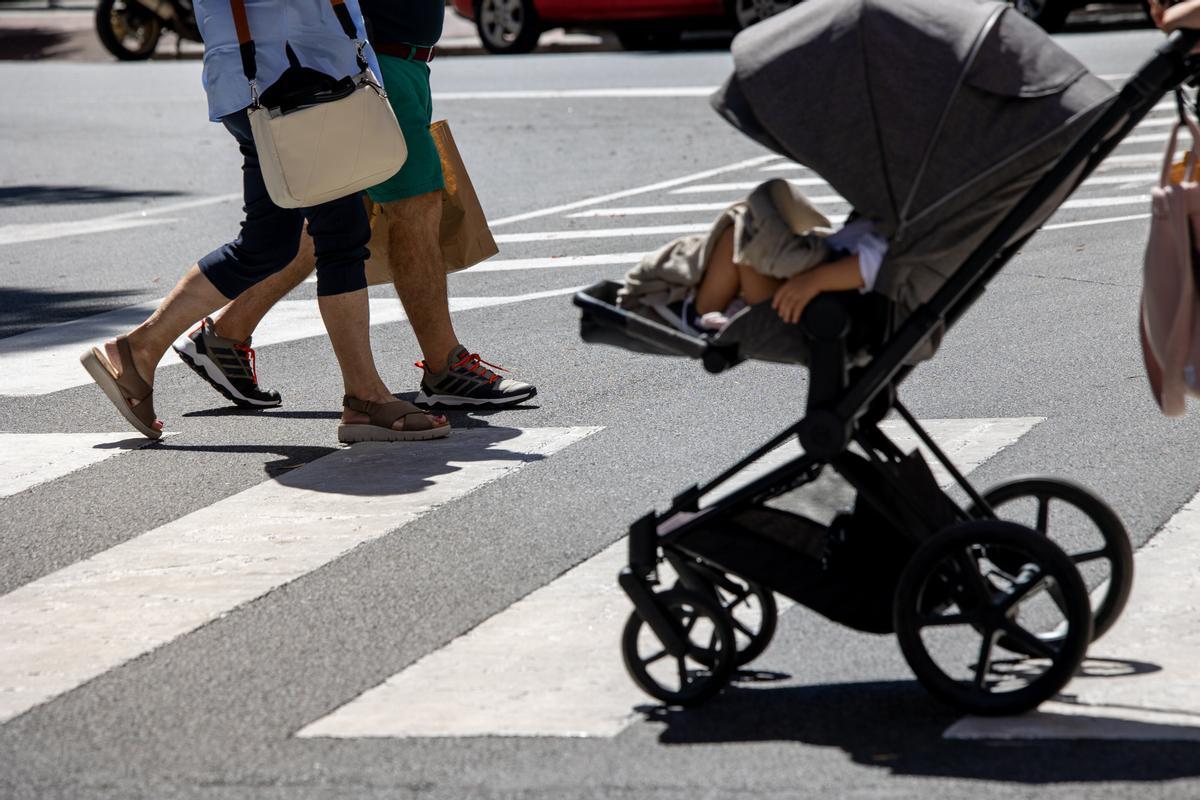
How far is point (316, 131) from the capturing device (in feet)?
19.1

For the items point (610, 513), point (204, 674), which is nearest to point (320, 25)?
point (610, 513)

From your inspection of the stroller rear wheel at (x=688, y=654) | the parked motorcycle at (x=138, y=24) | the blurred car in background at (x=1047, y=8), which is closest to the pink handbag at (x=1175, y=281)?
the stroller rear wheel at (x=688, y=654)

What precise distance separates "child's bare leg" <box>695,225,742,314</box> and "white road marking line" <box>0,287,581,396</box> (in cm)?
377

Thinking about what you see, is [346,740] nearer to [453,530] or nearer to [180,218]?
[453,530]

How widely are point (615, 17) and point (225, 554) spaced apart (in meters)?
15.9

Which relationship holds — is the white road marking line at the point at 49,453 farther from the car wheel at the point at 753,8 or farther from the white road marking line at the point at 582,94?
the car wheel at the point at 753,8

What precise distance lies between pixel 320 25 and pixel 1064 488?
296 centimetres

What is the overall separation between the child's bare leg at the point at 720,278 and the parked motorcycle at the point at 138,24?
20.1 metres

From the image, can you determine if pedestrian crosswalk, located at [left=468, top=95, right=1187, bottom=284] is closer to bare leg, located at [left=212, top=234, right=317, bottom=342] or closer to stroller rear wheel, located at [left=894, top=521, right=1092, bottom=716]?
bare leg, located at [left=212, top=234, right=317, bottom=342]

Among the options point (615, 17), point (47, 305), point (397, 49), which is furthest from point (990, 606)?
point (615, 17)

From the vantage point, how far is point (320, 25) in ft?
19.4

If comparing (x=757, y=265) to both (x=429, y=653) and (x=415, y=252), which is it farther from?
(x=415, y=252)

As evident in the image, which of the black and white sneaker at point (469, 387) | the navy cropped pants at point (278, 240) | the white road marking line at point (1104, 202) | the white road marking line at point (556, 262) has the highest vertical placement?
the navy cropped pants at point (278, 240)

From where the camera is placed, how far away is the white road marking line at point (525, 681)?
3859mm
